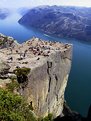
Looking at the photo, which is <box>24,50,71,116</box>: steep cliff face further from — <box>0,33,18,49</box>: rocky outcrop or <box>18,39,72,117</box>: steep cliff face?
<box>0,33,18,49</box>: rocky outcrop

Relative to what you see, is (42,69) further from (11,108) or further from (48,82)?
(11,108)

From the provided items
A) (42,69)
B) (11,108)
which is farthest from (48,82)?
(11,108)

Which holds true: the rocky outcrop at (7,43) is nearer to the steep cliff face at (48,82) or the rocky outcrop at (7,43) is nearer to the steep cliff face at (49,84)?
the steep cliff face at (48,82)

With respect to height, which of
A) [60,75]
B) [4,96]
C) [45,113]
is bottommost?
[45,113]

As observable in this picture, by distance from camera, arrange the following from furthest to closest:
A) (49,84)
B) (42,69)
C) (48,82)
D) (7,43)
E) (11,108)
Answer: (7,43), (49,84), (48,82), (42,69), (11,108)

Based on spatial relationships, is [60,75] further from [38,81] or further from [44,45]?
[38,81]

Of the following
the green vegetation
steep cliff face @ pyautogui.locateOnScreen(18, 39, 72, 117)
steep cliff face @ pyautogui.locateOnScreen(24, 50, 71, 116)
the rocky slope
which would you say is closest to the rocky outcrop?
the rocky slope

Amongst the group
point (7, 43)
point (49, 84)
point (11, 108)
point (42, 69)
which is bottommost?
point (49, 84)

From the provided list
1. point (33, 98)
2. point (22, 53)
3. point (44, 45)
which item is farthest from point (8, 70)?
point (44, 45)
